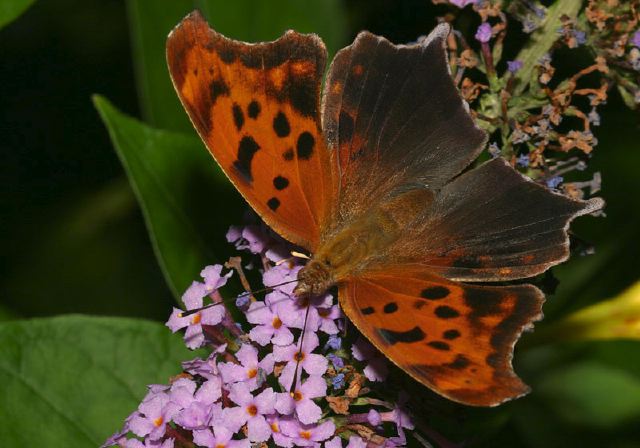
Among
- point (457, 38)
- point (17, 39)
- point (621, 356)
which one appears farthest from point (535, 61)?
point (17, 39)

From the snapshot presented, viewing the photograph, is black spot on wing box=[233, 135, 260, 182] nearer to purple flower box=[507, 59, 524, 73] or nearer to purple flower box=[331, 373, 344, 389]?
purple flower box=[331, 373, 344, 389]

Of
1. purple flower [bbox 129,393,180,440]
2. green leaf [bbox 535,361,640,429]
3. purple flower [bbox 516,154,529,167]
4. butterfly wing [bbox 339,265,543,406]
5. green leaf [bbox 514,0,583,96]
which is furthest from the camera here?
green leaf [bbox 535,361,640,429]

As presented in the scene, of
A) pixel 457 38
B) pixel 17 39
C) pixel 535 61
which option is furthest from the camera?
pixel 17 39

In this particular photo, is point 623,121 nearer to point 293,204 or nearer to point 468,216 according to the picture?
point 468,216

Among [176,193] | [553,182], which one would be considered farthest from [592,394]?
[176,193]

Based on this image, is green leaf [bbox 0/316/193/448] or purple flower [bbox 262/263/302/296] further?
green leaf [bbox 0/316/193/448]

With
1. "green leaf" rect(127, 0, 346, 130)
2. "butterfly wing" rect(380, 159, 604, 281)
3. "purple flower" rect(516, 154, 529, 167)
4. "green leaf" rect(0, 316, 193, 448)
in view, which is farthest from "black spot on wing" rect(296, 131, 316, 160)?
"green leaf" rect(127, 0, 346, 130)

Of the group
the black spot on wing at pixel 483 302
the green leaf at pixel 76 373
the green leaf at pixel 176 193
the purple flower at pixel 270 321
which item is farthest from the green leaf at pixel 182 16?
the black spot on wing at pixel 483 302
